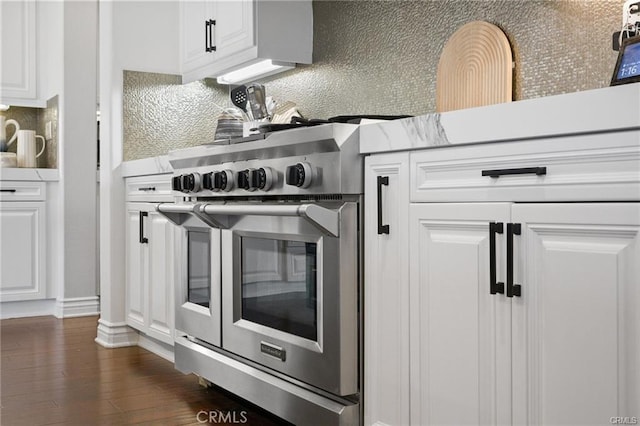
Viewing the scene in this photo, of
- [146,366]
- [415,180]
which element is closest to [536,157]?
[415,180]

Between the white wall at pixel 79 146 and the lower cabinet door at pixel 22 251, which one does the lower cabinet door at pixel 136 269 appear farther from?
the lower cabinet door at pixel 22 251

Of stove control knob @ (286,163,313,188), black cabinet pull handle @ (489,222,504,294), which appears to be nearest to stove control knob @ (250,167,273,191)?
stove control knob @ (286,163,313,188)

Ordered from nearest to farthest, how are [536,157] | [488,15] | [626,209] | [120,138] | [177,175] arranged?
1. [626,209]
2. [536,157]
3. [488,15]
4. [177,175]
5. [120,138]

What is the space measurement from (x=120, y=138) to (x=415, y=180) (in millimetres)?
2449

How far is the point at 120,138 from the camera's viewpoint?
3689mm

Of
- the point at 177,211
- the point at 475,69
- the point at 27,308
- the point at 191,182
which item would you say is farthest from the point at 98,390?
the point at 27,308

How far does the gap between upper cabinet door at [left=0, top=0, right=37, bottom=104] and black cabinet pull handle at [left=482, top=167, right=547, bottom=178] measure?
429cm

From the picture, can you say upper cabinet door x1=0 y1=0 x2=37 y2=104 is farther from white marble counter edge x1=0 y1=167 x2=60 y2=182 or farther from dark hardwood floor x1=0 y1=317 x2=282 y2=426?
dark hardwood floor x1=0 y1=317 x2=282 y2=426

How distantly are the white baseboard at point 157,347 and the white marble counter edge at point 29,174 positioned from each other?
1578 mm

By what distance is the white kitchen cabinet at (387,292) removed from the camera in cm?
170

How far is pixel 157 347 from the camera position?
11.1 feet

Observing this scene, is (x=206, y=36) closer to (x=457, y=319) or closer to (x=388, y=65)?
A: (x=388, y=65)

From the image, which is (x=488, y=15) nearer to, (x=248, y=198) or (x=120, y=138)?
(x=248, y=198)

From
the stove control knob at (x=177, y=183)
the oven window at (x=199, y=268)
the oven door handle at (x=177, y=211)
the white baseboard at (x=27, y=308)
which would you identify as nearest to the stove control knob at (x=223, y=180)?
the oven door handle at (x=177, y=211)
